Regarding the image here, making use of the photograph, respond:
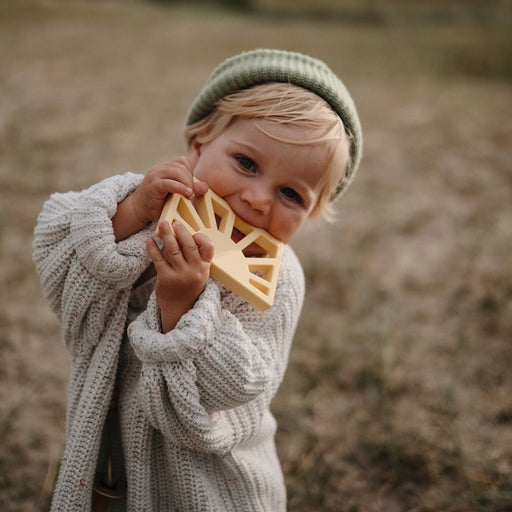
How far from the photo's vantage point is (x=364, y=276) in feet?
10.8

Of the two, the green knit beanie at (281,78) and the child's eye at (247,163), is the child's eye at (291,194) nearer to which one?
the child's eye at (247,163)

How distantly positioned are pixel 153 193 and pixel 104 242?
153 millimetres

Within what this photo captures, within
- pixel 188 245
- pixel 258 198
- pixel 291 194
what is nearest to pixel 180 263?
→ pixel 188 245

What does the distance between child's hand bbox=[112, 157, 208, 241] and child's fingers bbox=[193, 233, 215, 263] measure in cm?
12

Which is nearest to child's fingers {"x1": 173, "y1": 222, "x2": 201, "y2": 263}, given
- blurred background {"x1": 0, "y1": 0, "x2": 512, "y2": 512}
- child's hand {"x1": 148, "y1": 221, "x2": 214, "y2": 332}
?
child's hand {"x1": 148, "y1": 221, "x2": 214, "y2": 332}

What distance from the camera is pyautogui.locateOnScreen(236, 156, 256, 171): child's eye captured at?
1.29m

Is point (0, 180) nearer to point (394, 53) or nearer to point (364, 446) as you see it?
point (364, 446)

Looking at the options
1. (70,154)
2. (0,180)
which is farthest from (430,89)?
(0,180)

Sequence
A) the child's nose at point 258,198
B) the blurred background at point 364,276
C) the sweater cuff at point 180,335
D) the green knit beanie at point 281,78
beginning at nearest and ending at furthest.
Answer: the sweater cuff at point 180,335 → the child's nose at point 258,198 → the green knit beanie at point 281,78 → the blurred background at point 364,276

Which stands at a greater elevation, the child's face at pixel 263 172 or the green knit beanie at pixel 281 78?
the green knit beanie at pixel 281 78

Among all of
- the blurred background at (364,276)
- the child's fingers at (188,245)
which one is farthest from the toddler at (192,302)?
the blurred background at (364,276)

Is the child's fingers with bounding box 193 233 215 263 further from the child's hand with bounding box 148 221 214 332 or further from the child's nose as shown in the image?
the child's nose

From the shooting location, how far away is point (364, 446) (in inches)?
88.3

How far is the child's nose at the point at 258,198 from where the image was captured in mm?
1247
